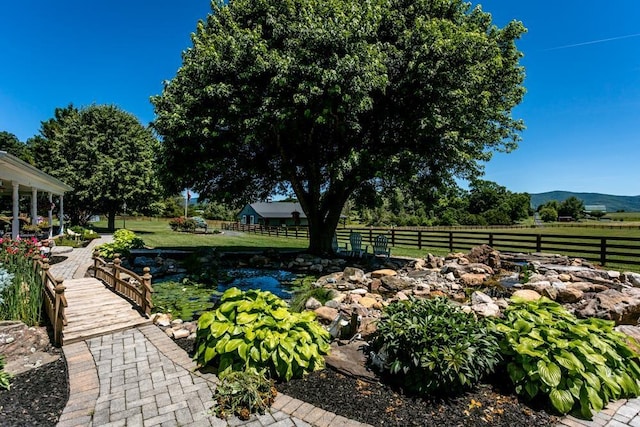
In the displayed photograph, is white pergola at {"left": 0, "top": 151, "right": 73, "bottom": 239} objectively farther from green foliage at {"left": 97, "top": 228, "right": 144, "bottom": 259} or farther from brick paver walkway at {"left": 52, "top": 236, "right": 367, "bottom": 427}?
brick paver walkway at {"left": 52, "top": 236, "right": 367, "bottom": 427}

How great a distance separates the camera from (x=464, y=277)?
7.64 meters

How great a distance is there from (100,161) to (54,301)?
21597mm

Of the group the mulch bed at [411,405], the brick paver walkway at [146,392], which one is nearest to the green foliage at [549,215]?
the mulch bed at [411,405]

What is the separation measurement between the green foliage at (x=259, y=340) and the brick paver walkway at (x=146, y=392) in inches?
10.8

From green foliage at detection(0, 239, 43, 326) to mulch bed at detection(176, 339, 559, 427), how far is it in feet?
13.7

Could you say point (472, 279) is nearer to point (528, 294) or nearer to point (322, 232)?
point (528, 294)

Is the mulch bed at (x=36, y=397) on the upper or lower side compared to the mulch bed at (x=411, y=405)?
lower

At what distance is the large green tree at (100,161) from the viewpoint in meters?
22.1

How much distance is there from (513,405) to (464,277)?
16.3 feet

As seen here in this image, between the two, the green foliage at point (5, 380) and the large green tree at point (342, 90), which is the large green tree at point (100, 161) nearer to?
the large green tree at point (342, 90)

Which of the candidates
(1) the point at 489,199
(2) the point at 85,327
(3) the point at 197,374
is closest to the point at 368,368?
(3) the point at 197,374

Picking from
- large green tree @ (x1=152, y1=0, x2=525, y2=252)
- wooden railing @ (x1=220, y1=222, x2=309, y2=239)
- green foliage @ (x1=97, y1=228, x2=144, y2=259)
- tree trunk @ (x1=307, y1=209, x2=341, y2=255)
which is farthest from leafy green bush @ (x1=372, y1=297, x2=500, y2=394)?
wooden railing @ (x1=220, y1=222, x2=309, y2=239)

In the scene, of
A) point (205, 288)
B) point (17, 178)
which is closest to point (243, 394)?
point (205, 288)

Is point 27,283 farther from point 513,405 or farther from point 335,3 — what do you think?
point 335,3
